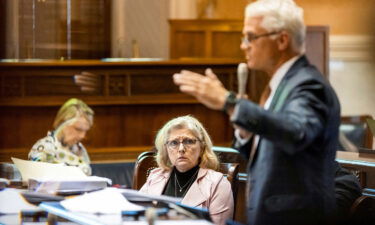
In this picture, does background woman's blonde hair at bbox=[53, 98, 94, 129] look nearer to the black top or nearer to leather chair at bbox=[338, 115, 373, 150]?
the black top

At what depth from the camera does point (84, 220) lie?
2018 mm

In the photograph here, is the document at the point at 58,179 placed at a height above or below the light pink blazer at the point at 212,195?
above

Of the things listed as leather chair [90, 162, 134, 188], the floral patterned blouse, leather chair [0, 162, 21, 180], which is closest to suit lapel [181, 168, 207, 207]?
leather chair [0, 162, 21, 180]

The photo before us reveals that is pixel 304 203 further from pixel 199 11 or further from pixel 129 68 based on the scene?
pixel 199 11

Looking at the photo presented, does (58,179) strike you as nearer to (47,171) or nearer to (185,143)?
(47,171)

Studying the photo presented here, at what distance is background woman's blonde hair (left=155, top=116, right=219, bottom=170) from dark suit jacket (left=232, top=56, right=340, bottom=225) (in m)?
1.13

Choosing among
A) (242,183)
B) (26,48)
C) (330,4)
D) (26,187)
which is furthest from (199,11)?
(26,187)

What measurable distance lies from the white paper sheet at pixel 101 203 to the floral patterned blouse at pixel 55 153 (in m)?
2.38

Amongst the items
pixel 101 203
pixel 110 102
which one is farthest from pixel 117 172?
pixel 101 203

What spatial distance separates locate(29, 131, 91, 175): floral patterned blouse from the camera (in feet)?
15.1

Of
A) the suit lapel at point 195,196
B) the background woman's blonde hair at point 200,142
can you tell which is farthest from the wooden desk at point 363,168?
the suit lapel at point 195,196

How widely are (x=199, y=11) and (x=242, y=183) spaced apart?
6.20 meters

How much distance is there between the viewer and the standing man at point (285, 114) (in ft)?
5.82

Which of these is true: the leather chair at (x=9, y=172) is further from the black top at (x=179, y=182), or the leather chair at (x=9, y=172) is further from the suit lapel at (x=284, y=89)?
the suit lapel at (x=284, y=89)
